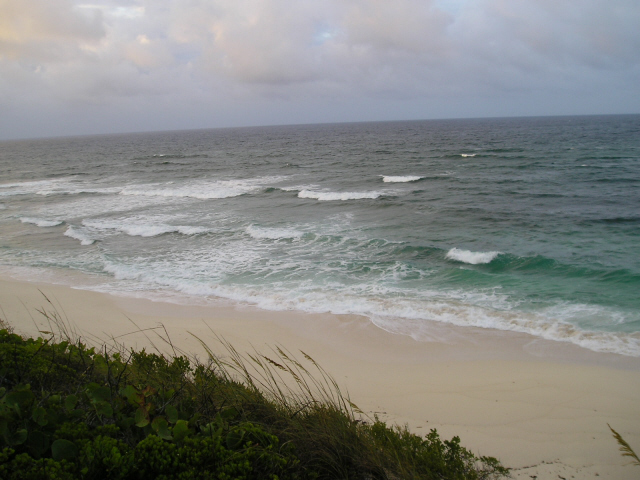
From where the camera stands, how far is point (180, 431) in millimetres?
2885

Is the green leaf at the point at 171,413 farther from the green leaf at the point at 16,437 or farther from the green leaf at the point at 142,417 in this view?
the green leaf at the point at 16,437

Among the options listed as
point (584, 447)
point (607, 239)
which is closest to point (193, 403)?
point (584, 447)

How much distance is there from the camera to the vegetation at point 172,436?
2.62 metres

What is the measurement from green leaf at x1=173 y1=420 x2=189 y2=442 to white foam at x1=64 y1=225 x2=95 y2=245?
16.1 m

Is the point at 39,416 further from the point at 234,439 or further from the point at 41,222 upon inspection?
the point at 41,222

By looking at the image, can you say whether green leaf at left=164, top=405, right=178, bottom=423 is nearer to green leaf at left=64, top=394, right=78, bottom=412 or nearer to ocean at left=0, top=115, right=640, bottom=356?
green leaf at left=64, top=394, right=78, bottom=412

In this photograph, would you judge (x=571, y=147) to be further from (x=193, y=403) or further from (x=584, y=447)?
(x=193, y=403)

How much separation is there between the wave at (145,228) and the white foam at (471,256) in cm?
1084

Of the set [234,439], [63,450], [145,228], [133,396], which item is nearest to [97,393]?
[133,396]

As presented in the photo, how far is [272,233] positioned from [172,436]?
14.2m

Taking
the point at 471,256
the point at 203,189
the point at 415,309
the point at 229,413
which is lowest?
the point at 415,309

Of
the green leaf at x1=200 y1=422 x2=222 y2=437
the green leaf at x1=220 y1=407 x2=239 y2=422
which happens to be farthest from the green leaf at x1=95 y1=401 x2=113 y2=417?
the green leaf at x1=220 y1=407 x2=239 y2=422

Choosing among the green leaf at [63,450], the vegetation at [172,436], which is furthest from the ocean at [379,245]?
the green leaf at [63,450]

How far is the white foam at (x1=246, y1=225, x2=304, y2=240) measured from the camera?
16.5m
